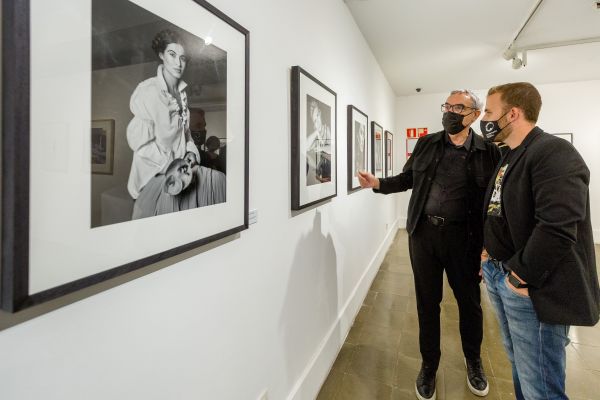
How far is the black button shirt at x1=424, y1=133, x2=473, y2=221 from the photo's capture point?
1.87 meters

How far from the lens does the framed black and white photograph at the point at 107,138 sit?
505 millimetres

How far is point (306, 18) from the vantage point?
178 cm

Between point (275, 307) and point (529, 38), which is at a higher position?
point (529, 38)

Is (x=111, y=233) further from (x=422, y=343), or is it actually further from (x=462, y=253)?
(x=422, y=343)

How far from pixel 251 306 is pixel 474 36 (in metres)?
3.62

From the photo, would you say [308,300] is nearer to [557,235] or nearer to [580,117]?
[557,235]

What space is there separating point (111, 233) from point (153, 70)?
0.39 meters

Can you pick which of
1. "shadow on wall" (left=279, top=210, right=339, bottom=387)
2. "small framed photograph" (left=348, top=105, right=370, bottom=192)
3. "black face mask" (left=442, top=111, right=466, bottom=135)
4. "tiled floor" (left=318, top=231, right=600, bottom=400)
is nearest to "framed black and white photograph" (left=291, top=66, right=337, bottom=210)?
"shadow on wall" (left=279, top=210, right=339, bottom=387)

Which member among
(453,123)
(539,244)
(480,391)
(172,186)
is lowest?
(480,391)

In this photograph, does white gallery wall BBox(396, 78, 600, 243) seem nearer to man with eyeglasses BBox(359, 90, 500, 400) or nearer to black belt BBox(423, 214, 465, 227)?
man with eyeglasses BBox(359, 90, 500, 400)

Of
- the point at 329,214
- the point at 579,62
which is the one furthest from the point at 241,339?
the point at 579,62

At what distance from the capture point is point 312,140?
71.2 inches

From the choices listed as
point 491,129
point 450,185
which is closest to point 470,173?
point 450,185

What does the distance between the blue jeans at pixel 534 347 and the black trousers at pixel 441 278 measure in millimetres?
508
